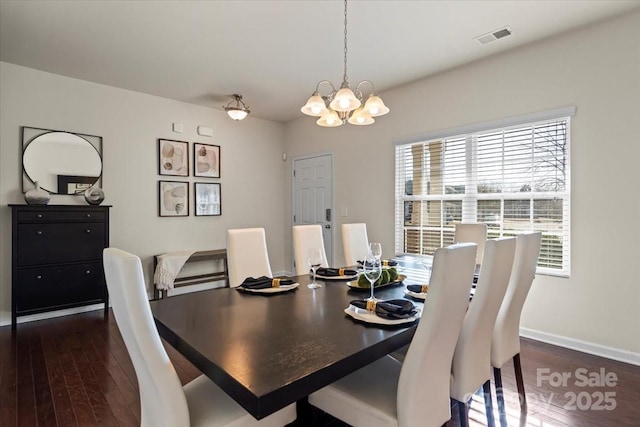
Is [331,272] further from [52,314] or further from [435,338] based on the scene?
[52,314]

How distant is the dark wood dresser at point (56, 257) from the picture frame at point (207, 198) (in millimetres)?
1273

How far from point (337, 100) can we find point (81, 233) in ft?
10.5

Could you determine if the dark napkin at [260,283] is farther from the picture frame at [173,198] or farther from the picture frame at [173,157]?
the picture frame at [173,157]

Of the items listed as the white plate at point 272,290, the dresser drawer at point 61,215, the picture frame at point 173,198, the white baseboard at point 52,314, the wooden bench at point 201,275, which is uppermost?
the picture frame at point 173,198

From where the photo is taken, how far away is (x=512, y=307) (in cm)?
189

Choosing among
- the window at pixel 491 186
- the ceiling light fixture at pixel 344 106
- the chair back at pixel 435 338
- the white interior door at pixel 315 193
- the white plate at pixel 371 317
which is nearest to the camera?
the chair back at pixel 435 338

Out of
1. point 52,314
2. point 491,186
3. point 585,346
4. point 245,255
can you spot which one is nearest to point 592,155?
point 491,186

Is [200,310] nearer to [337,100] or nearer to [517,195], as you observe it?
[337,100]

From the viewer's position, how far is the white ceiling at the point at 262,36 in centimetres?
253

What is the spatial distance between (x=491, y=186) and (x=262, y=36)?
2.61 metres

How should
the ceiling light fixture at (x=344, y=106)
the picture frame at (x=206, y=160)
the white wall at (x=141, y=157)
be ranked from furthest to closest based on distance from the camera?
the picture frame at (x=206, y=160), the white wall at (x=141, y=157), the ceiling light fixture at (x=344, y=106)

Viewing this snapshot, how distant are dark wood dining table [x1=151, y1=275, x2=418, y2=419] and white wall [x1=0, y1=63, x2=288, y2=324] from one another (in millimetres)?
3024

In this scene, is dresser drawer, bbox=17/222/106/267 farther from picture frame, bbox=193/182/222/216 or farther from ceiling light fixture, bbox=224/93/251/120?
ceiling light fixture, bbox=224/93/251/120

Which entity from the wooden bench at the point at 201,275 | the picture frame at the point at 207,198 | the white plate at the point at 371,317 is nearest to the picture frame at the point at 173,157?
the picture frame at the point at 207,198
